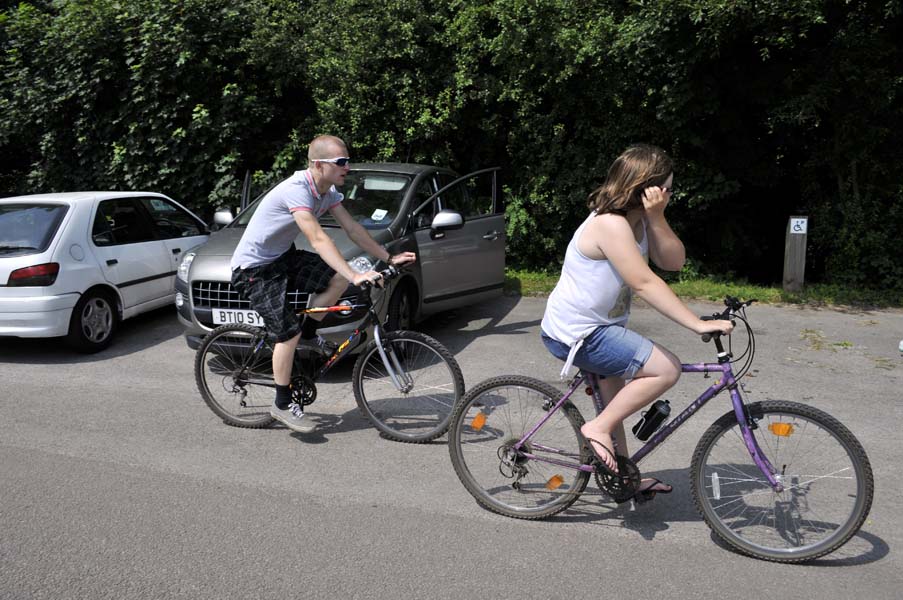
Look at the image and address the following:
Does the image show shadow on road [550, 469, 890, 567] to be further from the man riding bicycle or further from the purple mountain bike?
the man riding bicycle

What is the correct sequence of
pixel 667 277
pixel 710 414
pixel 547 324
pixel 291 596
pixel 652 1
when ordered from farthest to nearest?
pixel 667 277, pixel 652 1, pixel 710 414, pixel 547 324, pixel 291 596

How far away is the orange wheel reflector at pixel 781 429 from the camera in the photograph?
356cm

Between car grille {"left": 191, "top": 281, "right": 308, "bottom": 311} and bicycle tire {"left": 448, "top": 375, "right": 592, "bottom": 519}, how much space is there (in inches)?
110

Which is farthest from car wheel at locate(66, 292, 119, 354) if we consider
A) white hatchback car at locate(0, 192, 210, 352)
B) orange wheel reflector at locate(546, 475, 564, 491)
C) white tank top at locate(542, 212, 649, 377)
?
white tank top at locate(542, 212, 649, 377)

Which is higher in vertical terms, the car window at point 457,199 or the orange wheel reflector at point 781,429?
the car window at point 457,199

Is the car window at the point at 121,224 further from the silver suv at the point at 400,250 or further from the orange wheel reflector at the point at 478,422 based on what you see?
the orange wheel reflector at the point at 478,422

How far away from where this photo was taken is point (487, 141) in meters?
11.8

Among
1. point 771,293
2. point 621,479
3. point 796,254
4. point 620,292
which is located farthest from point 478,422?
point 796,254

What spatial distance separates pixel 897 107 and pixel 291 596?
9602 mm

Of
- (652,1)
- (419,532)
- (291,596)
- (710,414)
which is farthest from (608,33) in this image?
(291,596)

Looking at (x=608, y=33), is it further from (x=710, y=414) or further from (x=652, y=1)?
(x=710, y=414)

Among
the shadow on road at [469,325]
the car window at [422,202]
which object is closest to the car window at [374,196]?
the car window at [422,202]

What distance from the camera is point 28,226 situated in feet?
23.6

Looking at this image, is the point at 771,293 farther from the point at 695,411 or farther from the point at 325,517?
the point at 325,517
